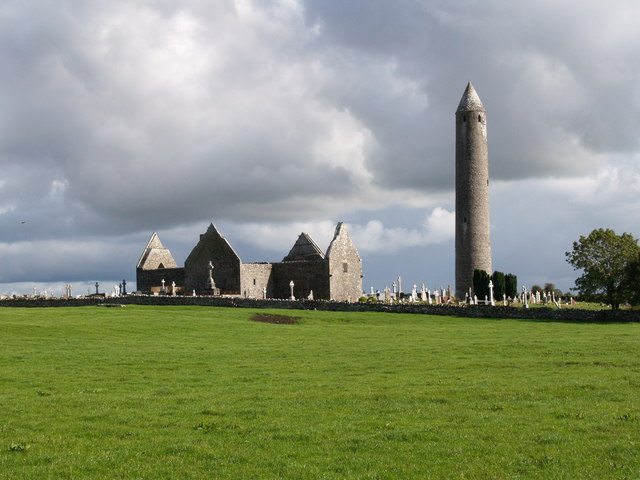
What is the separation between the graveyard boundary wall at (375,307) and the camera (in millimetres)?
51031

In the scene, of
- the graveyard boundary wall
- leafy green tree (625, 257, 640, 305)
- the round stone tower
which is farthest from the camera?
the round stone tower

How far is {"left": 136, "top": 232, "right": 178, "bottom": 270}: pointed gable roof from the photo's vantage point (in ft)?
282

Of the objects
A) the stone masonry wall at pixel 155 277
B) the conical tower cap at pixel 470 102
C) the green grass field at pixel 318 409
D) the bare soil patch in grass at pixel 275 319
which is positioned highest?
the conical tower cap at pixel 470 102

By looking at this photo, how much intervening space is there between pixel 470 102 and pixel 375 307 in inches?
1382

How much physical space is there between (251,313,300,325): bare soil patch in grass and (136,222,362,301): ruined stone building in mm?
19446

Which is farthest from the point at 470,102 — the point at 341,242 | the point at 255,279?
the point at 255,279

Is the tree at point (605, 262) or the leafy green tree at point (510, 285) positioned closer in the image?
the tree at point (605, 262)

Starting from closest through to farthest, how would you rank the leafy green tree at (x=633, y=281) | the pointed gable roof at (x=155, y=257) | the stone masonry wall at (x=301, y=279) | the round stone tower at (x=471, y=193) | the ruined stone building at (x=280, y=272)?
the leafy green tree at (x=633, y=281)
the stone masonry wall at (x=301, y=279)
the ruined stone building at (x=280, y=272)
the round stone tower at (x=471, y=193)
the pointed gable roof at (x=155, y=257)

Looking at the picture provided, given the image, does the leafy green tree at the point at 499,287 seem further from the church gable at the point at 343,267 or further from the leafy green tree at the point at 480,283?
the church gable at the point at 343,267

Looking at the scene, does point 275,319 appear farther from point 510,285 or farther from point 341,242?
point 510,285

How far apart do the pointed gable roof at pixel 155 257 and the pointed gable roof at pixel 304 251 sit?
17.5 m

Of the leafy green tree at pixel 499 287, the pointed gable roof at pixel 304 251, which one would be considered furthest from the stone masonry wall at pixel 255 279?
the leafy green tree at pixel 499 287

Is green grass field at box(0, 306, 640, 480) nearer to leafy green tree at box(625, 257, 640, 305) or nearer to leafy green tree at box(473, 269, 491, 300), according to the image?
leafy green tree at box(625, 257, 640, 305)

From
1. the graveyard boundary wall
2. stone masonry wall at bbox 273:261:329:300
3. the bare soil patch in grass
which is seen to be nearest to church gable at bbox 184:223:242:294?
stone masonry wall at bbox 273:261:329:300
